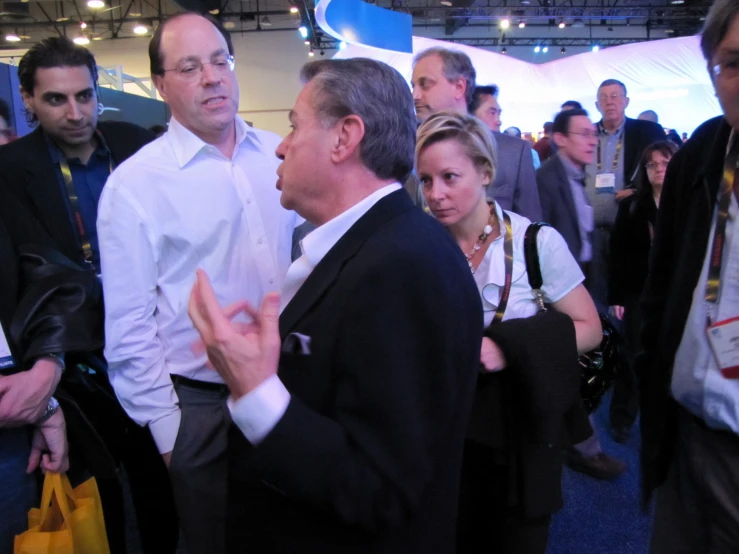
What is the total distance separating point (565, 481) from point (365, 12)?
381 centimetres

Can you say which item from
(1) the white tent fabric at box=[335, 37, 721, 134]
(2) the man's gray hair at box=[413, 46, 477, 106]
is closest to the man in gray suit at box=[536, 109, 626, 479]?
(2) the man's gray hair at box=[413, 46, 477, 106]

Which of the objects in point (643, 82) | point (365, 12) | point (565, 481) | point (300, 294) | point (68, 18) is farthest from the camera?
point (68, 18)

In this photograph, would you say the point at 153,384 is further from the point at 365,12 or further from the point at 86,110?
the point at 365,12

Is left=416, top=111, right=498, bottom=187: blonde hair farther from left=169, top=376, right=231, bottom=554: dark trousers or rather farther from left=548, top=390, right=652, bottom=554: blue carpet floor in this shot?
left=548, top=390, right=652, bottom=554: blue carpet floor

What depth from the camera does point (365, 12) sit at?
181 inches

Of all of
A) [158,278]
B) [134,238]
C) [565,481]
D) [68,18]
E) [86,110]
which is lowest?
[565,481]

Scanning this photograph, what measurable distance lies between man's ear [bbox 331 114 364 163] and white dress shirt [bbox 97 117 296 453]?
63cm

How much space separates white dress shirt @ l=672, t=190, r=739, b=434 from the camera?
1.08 meters

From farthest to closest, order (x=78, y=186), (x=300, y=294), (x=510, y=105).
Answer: (x=510, y=105) < (x=78, y=186) < (x=300, y=294)

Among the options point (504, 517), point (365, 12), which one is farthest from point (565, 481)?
point (365, 12)

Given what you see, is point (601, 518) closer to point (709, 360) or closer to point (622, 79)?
point (709, 360)

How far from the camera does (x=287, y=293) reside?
3.46ft

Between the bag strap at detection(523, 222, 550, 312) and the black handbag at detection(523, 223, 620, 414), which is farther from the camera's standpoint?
the black handbag at detection(523, 223, 620, 414)

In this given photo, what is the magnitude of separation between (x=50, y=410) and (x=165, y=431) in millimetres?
283
